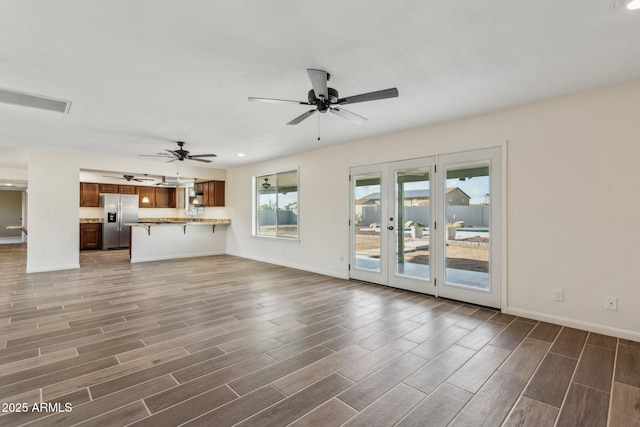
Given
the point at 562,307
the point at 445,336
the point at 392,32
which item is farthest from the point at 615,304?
the point at 392,32

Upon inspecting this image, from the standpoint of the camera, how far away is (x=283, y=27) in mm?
2135

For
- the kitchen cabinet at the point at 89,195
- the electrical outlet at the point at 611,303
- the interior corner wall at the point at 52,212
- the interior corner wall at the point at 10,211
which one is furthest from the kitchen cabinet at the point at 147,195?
the electrical outlet at the point at 611,303

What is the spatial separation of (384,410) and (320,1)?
8.36 ft

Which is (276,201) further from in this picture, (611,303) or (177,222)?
(611,303)

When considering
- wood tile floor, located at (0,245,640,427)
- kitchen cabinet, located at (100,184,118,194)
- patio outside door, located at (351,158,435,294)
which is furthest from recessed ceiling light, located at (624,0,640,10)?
kitchen cabinet, located at (100,184,118,194)

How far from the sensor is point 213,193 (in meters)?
8.84

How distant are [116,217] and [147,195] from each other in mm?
1380

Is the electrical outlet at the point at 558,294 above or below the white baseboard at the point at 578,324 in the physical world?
above

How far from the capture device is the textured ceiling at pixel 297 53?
78.0 inches

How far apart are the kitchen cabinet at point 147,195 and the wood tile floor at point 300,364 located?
744 cm

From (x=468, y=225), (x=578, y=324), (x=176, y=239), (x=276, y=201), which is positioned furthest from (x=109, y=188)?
(x=578, y=324)

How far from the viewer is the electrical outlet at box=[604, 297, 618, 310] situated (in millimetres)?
3035

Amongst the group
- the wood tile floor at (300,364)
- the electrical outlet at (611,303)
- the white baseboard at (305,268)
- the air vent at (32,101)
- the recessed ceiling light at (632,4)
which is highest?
the recessed ceiling light at (632,4)

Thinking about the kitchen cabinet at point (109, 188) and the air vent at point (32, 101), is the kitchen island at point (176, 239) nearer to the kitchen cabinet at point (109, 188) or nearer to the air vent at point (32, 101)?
the kitchen cabinet at point (109, 188)
